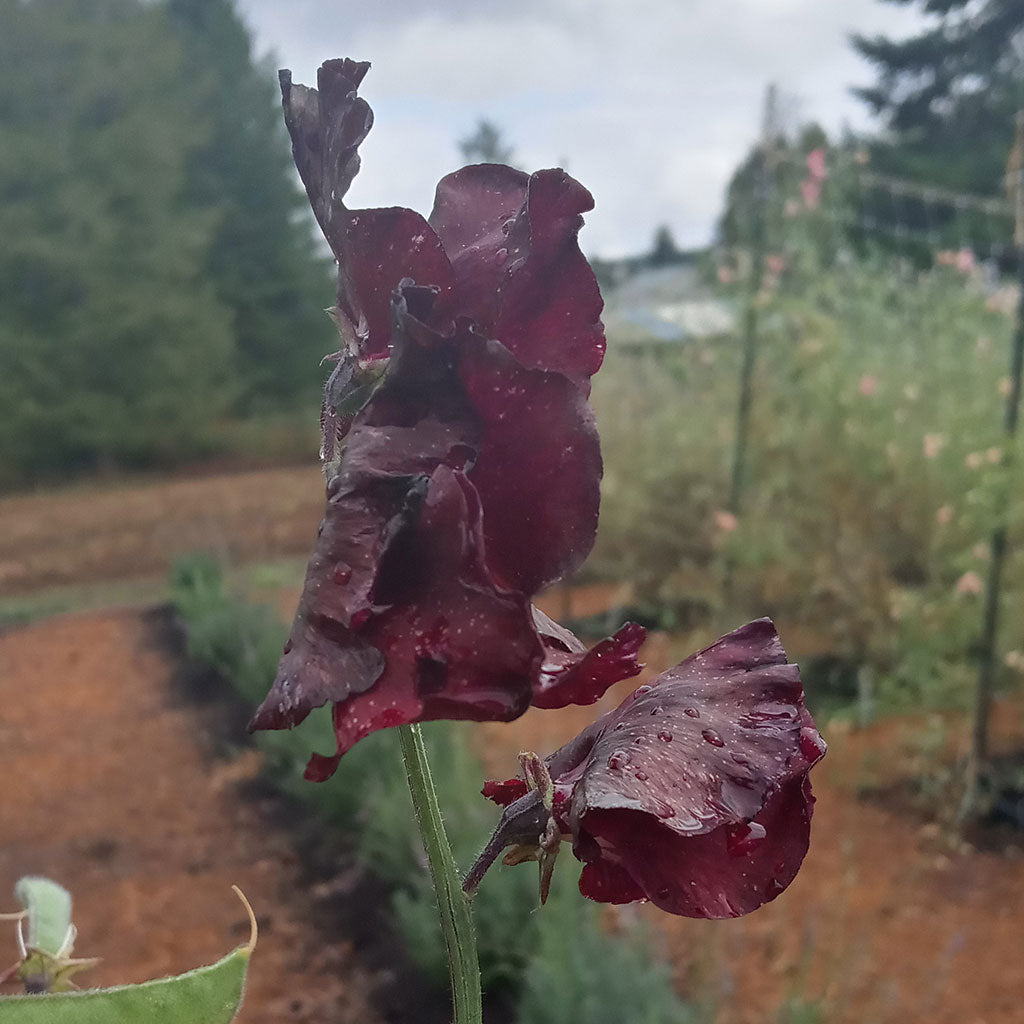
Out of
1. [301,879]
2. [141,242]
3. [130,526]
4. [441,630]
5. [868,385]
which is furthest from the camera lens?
[141,242]

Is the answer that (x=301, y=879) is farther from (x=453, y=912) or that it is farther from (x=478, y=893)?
(x=453, y=912)

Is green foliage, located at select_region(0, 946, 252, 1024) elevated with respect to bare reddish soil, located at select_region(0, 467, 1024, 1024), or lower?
elevated

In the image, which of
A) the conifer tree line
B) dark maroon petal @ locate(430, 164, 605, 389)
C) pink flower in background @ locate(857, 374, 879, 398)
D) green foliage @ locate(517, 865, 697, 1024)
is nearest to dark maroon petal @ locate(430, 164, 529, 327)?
dark maroon petal @ locate(430, 164, 605, 389)

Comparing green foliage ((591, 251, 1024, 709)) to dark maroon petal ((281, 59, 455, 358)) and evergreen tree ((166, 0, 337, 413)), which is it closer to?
dark maroon petal ((281, 59, 455, 358))

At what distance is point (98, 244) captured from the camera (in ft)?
21.2

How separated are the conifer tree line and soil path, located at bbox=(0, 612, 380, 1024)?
2236mm

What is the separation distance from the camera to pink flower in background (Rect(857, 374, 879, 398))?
128 inches

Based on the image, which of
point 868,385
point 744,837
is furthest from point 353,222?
point 868,385

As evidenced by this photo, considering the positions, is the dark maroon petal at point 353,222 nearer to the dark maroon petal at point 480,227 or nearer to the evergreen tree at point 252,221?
the dark maroon petal at point 480,227

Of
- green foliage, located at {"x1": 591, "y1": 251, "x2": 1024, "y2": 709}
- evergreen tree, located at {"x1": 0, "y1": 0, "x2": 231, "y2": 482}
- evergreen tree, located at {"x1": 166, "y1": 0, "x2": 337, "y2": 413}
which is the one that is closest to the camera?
green foliage, located at {"x1": 591, "y1": 251, "x2": 1024, "y2": 709}

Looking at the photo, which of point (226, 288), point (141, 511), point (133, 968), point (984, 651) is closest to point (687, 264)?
point (226, 288)

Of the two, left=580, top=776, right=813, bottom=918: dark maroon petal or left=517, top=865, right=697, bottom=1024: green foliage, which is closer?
left=580, top=776, right=813, bottom=918: dark maroon petal

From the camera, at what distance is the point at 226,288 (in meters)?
7.91

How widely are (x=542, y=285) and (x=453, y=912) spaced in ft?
0.68
